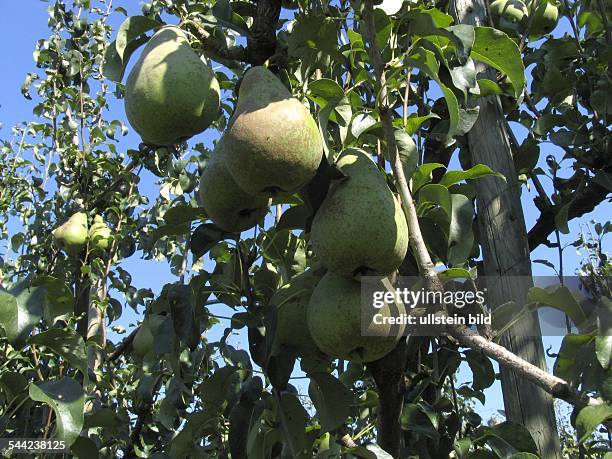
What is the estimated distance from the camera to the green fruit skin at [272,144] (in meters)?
1.16

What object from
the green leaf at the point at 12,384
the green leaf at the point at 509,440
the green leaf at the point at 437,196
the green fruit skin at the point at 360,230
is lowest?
the green leaf at the point at 509,440

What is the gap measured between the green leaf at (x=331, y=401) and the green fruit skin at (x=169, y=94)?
0.61 metres

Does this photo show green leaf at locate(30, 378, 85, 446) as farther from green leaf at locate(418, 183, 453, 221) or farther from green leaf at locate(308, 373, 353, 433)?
green leaf at locate(418, 183, 453, 221)

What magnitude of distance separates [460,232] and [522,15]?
1.28 metres

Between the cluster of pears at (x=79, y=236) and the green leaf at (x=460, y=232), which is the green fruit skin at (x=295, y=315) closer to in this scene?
the green leaf at (x=460, y=232)

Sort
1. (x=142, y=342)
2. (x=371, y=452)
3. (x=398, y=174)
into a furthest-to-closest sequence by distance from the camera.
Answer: (x=142, y=342)
(x=371, y=452)
(x=398, y=174)

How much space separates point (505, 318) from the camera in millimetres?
1349

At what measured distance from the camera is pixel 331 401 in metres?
1.47

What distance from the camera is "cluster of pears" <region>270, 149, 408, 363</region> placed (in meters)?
1.20

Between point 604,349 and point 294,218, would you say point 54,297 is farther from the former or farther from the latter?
point 604,349

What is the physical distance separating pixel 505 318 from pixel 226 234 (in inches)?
24.9

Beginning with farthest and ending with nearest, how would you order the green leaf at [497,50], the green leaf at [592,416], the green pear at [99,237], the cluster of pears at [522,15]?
1. the green pear at [99,237]
2. the cluster of pears at [522,15]
3. the green leaf at [497,50]
4. the green leaf at [592,416]

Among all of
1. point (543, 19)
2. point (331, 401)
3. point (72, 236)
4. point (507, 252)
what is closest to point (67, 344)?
point (331, 401)

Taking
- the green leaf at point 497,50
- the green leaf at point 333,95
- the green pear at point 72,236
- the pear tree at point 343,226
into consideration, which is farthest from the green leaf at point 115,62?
the green pear at point 72,236
